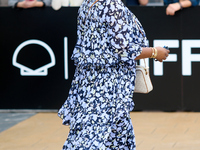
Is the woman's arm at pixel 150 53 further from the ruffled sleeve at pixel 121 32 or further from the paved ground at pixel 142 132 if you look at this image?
the paved ground at pixel 142 132

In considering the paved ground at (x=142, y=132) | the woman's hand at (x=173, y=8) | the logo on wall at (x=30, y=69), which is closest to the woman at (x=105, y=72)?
the paved ground at (x=142, y=132)

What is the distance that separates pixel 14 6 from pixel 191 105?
2812mm

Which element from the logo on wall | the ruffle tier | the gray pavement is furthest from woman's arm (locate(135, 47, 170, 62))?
the logo on wall

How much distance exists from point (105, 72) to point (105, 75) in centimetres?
2

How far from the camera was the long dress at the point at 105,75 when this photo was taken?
3.60m

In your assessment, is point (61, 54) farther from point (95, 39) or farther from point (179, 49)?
point (95, 39)

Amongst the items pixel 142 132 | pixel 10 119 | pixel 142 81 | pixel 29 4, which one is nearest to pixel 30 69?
pixel 10 119

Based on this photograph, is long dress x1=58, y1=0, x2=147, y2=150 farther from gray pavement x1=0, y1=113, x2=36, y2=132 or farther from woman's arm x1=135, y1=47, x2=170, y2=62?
gray pavement x1=0, y1=113, x2=36, y2=132

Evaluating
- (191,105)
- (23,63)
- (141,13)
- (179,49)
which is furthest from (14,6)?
(191,105)

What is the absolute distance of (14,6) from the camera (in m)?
7.10

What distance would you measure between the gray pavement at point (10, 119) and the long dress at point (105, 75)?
2631 mm

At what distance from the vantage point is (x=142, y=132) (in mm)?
5934

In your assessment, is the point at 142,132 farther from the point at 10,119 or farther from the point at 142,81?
the point at 142,81

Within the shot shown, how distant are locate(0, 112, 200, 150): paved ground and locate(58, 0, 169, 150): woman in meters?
1.56
